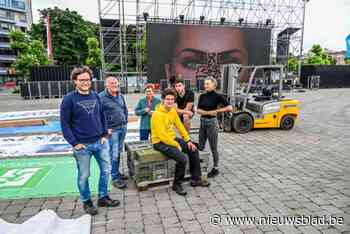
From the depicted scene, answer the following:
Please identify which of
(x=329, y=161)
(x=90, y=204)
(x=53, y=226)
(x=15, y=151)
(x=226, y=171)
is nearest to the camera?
(x=53, y=226)

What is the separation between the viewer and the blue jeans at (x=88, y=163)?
120 inches

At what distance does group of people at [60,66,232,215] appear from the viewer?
2957 mm

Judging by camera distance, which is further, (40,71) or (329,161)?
(40,71)

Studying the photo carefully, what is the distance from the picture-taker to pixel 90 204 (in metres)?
3.30

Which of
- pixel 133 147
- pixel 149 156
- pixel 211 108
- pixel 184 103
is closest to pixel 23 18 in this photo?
pixel 184 103

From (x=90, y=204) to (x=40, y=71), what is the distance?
19193 mm

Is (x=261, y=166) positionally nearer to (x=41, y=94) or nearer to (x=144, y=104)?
(x=144, y=104)

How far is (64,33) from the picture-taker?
120ft

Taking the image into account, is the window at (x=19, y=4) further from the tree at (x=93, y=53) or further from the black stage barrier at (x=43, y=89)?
the black stage barrier at (x=43, y=89)

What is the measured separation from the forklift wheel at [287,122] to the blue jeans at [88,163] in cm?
659

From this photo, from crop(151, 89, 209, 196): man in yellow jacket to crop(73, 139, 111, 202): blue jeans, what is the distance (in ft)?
2.63

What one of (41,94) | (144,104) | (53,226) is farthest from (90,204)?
(41,94)

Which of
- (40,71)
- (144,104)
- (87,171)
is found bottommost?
(87,171)

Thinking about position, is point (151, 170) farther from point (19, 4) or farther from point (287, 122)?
point (19, 4)
